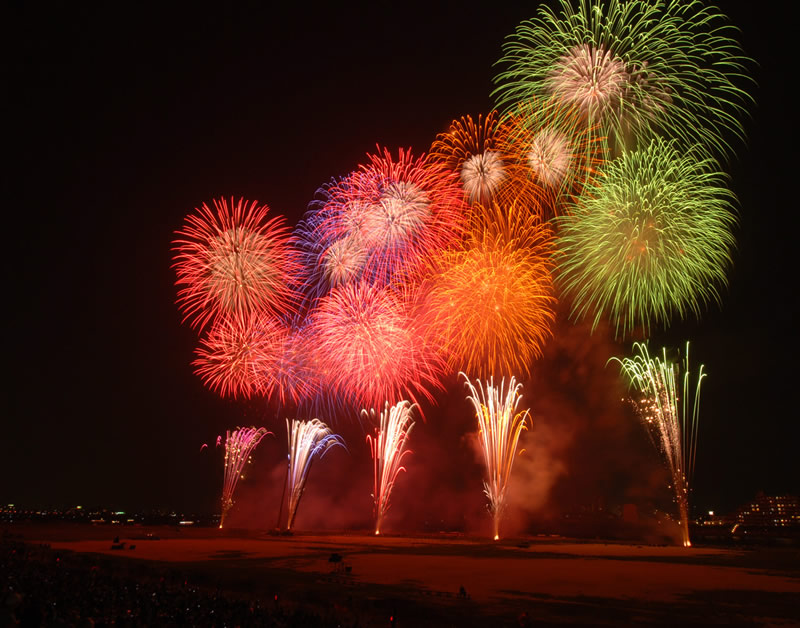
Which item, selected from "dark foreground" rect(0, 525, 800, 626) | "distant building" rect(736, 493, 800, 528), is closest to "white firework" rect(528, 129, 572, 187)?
"dark foreground" rect(0, 525, 800, 626)

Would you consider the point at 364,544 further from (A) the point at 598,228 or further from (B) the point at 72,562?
(A) the point at 598,228

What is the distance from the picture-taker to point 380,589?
19641mm

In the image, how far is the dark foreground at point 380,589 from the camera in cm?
1283

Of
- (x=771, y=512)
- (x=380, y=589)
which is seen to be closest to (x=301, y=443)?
(x=380, y=589)

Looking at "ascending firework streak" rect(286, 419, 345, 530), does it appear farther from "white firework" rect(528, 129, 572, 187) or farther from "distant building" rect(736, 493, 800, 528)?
"distant building" rect(736, 493, 800, 528)

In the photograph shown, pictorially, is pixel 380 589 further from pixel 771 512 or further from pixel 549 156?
pixel 771 512

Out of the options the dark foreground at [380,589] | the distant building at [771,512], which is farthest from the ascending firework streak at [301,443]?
the distant building at [771,512]

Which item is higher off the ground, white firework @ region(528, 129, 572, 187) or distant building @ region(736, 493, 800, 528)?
white firework @ region(528, 129, 572, 187)

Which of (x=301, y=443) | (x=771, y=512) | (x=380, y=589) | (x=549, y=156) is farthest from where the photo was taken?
(x=771, y=512)

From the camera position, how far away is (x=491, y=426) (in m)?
44.1

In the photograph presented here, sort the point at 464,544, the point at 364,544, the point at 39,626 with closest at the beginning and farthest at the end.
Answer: the point at 39,626 < the point at 364,544 < the point at 464,544

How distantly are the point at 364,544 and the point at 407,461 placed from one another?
33.8 meters

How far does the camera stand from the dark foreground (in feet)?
42.1

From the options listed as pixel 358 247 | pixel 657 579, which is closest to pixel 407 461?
pixel 358 247
